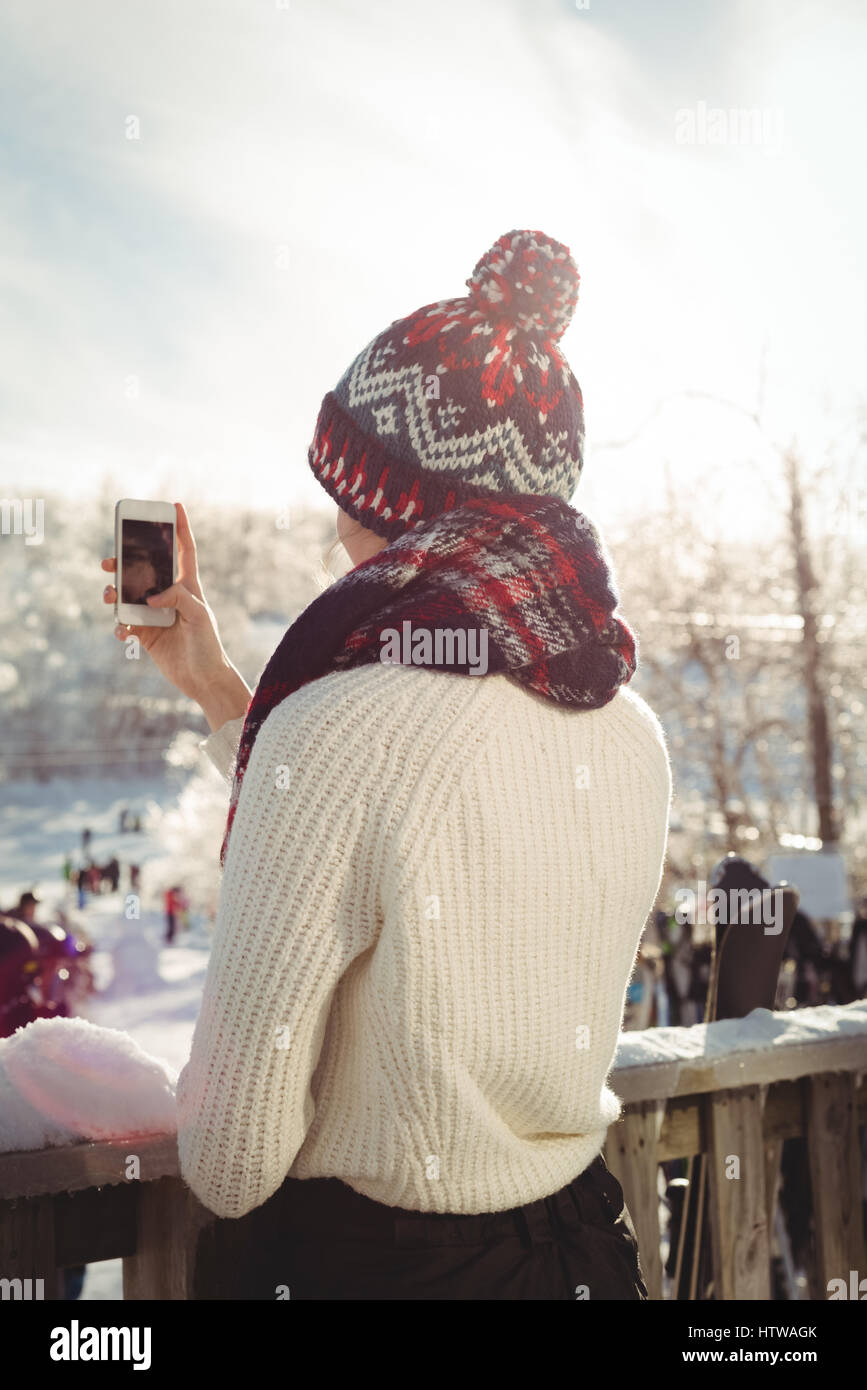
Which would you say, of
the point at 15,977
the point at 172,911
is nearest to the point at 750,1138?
the point at 15,977

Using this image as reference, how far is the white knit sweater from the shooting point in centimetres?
92

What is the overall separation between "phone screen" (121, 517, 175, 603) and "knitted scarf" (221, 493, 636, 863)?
23.6 inches

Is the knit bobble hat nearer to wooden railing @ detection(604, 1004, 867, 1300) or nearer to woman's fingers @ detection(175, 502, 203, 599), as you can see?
woman's fingers @ detection(175, 502, 203, 599)

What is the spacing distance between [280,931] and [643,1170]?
1177 mm

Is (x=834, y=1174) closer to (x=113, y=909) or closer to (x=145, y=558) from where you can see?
(x=145, y=558)

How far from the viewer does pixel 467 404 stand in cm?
108

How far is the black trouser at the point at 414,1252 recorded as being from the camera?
103cm

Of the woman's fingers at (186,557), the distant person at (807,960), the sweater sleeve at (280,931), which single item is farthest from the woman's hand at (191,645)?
the distant person at (807,960)

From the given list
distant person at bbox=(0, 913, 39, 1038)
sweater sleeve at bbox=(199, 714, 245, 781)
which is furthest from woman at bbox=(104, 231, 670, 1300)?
distant person at bbox=(0, 913, 39, 1038)

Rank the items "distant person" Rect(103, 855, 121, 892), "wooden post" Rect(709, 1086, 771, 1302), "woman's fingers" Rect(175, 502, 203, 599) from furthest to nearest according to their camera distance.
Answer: "distant person" Rect(103, 855, 121, 892) < "wooden post" Rect(709, 1086, 771, 1302) < "woman's fingers" Rect(175, 502, 203, 599)

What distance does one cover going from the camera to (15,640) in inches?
1117

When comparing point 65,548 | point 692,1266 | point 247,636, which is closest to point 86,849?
point 247,636

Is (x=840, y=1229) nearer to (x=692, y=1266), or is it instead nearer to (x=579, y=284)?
(x=692, y=1266)

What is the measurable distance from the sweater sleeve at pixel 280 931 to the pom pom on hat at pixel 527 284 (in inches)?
20.1
